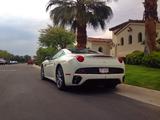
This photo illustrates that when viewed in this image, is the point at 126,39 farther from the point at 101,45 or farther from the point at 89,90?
the point at 89,90

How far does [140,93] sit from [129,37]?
3567cm

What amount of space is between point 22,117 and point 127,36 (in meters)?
39.8

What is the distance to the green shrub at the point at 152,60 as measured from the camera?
Answer: 1981 cm

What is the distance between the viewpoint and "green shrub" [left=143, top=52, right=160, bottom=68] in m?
19.8

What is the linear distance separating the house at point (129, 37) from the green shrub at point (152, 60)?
21.4 m

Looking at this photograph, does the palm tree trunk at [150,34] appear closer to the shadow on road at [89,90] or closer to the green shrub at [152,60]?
the green shrub at [152,60]

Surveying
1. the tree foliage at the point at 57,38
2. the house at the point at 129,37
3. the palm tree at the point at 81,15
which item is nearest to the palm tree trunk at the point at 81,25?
the palm tree at the point at 81,15

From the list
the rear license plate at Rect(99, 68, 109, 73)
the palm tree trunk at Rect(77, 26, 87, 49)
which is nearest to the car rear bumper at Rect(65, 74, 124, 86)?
the rear license plate at Rect(99, 68, 109, 73)

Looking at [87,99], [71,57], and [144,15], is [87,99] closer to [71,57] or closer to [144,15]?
[71,57]

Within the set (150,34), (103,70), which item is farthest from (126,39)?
(103,70)

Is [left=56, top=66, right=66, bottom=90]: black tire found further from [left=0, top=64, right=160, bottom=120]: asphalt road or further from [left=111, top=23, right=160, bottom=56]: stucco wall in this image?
[left=111, top=23, right=160, bottom=56]: stucco wall

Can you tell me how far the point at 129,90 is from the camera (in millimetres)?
11539

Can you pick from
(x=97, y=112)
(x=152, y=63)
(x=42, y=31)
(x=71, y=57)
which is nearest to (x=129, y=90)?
(x=71, y=57)

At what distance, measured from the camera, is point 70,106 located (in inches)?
337
